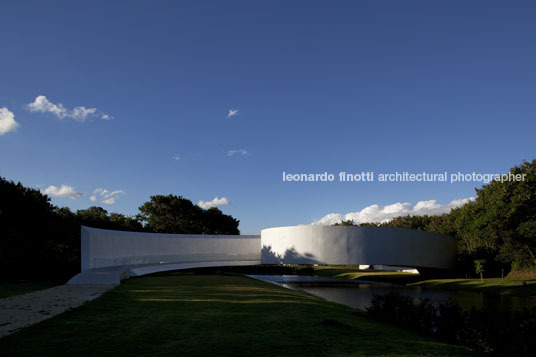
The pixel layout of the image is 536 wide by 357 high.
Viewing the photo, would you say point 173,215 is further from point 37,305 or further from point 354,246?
point 37,305

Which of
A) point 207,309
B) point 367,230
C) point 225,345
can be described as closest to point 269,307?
point 207,309

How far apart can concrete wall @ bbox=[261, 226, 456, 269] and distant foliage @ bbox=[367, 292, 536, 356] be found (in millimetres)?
28653

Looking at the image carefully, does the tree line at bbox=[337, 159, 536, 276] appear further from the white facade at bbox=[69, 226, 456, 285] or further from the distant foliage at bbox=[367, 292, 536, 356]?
the distant foliage at bbox=[367, 292, 536, 356]

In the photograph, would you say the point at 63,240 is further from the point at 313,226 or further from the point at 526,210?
the point at 526,210

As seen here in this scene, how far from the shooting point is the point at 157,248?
145 feet

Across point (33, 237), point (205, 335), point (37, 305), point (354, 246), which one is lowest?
point (354, 246)

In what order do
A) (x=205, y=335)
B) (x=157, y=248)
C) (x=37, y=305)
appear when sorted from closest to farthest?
1. (x=205, y=335)
2. (x=37, y=305)
3. (x=157, y=248)

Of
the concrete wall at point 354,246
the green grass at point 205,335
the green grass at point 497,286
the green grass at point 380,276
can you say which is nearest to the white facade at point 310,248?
the concrete wall at point 354,246

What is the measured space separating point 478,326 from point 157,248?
38977 millimetres

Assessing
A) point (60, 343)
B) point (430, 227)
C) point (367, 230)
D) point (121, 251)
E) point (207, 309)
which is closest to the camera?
point (60, 343)

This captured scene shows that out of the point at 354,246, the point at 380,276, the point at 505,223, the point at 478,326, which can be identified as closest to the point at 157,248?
the point at 354,246

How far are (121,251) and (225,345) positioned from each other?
3176 centimetres

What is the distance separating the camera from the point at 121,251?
3706 cm

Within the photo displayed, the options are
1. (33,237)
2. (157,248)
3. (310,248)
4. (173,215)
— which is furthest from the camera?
(173,215)
